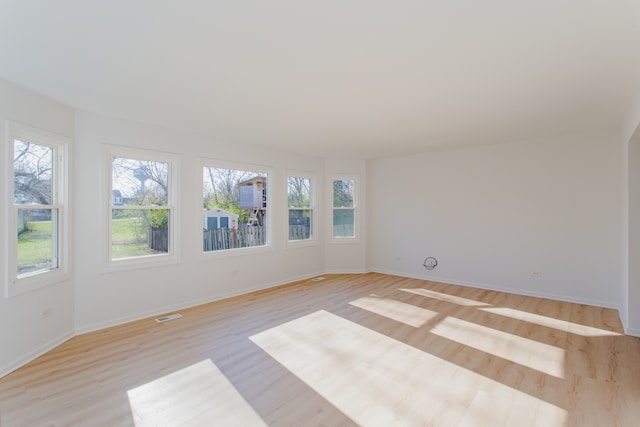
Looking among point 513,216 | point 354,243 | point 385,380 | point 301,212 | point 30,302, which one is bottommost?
point 385,380

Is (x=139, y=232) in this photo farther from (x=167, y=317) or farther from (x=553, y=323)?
(x=553, y=323)

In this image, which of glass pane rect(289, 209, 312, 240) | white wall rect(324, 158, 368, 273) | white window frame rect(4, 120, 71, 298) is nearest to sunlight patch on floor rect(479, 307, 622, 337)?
white wall rect(324, 158, 368, 273)

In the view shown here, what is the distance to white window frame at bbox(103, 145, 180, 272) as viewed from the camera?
12.4ft

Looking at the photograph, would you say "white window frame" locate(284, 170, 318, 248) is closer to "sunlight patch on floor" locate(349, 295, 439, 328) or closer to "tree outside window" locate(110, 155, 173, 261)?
"sunlight patch on floor" locate(349, 295, 439, 328)

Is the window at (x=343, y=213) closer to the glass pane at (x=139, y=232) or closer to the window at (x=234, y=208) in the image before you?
the window at (x=234, y=208)

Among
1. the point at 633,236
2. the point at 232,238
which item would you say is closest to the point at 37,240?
the point at 232,238

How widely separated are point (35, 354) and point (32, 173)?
177 centimetres

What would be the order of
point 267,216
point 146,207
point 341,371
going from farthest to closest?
point 267,216, point 146,207, point 341,371

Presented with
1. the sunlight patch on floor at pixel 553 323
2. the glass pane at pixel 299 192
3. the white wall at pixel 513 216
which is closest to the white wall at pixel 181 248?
the glass pane at pixel 299 192

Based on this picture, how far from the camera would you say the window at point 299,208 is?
20.2 feet

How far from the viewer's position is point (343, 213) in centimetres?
690

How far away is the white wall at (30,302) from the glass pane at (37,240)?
0.21 meters

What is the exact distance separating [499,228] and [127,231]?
581 cm

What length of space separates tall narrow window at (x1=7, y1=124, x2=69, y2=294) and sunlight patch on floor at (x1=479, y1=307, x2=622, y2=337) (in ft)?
17.7
